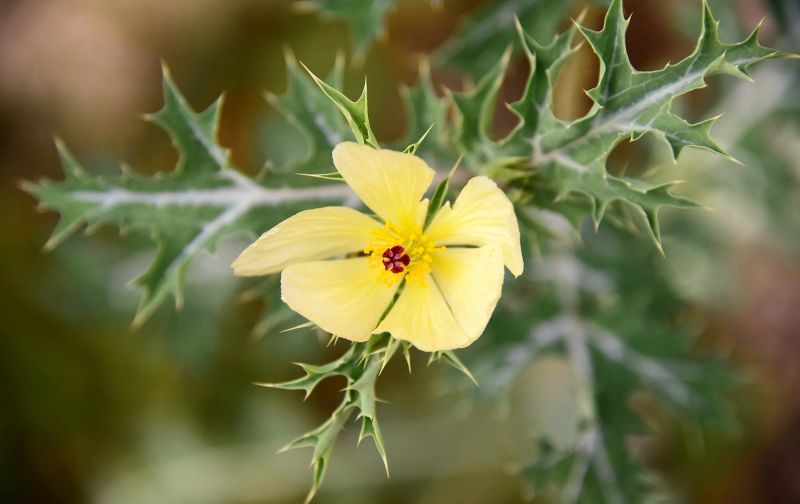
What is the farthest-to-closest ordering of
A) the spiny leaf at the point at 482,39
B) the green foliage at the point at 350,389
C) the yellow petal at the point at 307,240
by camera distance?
the spiny leaf at the point at 482,39
the yellow petal at the point at 307,240
the green foliage at the point at 350,389

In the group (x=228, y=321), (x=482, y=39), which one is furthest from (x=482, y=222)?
(x=228, y=321)

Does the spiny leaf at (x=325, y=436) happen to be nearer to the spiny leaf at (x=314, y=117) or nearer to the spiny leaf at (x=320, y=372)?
the spiny leaf at (x=320, y=372)

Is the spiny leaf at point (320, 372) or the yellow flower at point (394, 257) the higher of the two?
the yellow flower at point (394, 257)

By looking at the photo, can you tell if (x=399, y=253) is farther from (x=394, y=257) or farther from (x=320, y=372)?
(x=320, y=372)

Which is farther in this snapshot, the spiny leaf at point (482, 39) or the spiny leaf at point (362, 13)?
the spiny leaf at point (482, 39)

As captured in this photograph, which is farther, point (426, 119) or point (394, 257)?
point (426, 119)

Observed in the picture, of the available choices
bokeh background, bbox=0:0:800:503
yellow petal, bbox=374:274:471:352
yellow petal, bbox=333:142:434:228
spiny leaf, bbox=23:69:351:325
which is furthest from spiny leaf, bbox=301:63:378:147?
bokeh background, bbox=0:0:800:503

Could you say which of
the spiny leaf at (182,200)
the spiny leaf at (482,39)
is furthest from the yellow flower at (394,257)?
the spiny leaf at (482,39)
